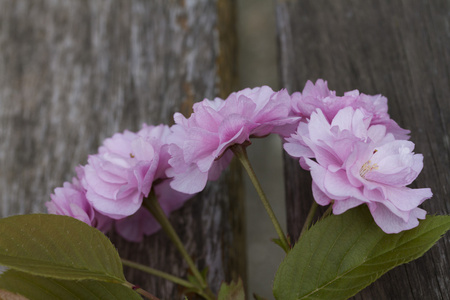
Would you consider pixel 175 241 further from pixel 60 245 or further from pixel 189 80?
pixel 189 80

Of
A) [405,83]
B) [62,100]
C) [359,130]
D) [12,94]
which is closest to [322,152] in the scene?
[359,130]

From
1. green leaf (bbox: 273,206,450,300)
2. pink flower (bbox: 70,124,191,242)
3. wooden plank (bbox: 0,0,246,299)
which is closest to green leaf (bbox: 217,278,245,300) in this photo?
green leaf (bbox: 273,206,450,300)

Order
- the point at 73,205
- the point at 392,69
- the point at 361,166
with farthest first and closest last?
the point at 392,69 < the point at 73,205 < the point at 361,166

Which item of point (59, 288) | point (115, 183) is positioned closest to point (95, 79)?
point (115, 183)

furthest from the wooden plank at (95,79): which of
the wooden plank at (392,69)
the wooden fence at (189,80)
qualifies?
the wooden plank at (392,69)

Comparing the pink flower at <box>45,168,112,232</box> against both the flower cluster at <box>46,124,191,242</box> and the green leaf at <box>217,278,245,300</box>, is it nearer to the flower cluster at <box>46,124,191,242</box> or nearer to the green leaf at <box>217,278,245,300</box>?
the flower cluster at <box>46,124,191,242</box>

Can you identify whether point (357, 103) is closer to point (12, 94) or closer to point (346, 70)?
point (346, 70)
